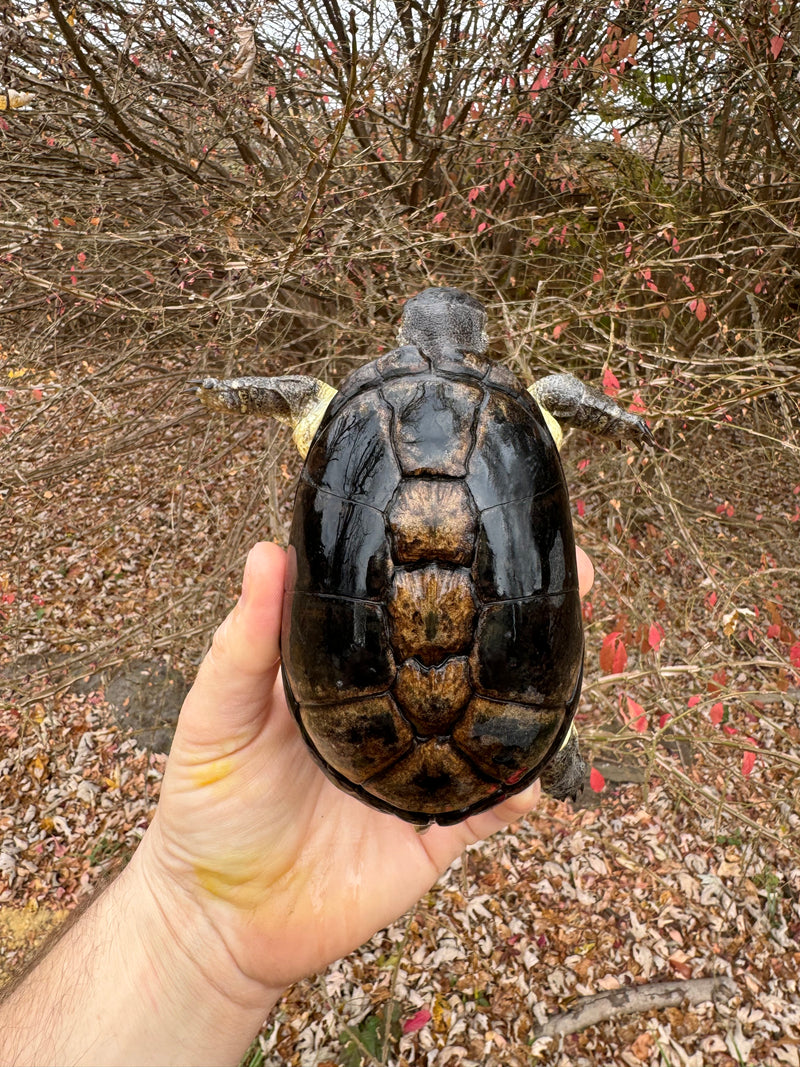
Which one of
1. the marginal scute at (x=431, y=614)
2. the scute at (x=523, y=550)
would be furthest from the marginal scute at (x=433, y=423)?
the marginal scute at (x=431, y=614)

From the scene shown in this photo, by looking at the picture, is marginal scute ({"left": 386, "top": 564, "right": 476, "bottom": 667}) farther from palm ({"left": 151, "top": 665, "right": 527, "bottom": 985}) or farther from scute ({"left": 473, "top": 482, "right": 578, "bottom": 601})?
palm ({"left": 151, "top": 665, "right": 527, "bottom": 985})

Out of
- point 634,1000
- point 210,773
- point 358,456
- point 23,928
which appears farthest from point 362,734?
point 23,928

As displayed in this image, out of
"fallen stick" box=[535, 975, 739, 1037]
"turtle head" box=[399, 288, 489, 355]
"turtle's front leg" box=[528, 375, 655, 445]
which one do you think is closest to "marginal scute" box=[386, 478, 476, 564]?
"turtle head" box=[399, 288, 489, 355]

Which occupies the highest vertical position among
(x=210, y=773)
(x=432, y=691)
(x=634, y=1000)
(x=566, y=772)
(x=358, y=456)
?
(x=358, y=456)

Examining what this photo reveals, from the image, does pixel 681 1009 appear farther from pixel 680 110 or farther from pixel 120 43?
pixel 120 43

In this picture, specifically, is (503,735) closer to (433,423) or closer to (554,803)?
(433,423)

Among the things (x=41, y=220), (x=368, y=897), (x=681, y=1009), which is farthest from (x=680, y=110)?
(x=681, y=1009)
